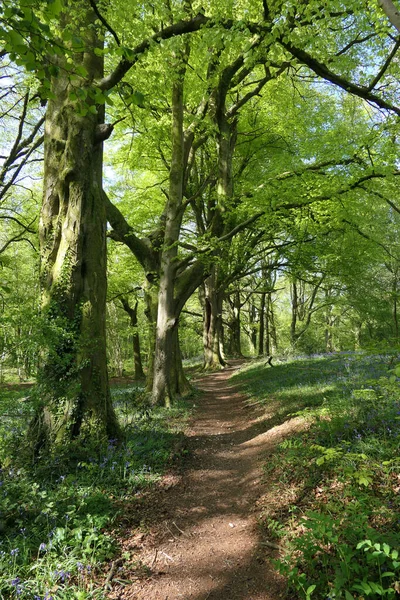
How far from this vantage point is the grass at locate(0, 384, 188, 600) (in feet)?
9.08

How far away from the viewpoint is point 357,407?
5.30m

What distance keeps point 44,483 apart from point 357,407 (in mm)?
4705

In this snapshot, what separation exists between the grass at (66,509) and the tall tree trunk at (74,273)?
1.38ft

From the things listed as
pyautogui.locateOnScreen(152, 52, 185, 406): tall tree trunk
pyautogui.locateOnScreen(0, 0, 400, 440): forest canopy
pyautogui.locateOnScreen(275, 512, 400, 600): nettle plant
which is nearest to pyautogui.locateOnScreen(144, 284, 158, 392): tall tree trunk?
pyautogui.locateOnScreen(0, 0, 400, 440): forest canopy

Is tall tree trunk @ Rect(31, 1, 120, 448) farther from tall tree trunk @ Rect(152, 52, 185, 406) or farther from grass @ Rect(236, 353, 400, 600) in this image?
tall tree trunk @ Rect(152, 52, 185, 406)

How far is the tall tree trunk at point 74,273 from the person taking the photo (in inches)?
204

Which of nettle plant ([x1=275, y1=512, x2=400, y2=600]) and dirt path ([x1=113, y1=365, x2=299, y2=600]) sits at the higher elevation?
nettle plant ([x1=275, y1=512, x2=400, y2=600])

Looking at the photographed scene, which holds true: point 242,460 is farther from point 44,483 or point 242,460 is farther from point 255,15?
point 255,15

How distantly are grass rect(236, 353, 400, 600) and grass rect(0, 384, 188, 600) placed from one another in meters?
1.70

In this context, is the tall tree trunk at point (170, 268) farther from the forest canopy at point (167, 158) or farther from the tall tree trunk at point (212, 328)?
the tall tree trunk at point (212, 328)

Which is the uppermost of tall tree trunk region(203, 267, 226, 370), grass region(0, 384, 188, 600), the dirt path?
tall tree trunk region(203, 267, 226, 370)


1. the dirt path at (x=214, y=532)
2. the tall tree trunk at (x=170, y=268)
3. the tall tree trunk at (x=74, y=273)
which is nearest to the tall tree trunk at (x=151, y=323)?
the tall tree trunk at (x=170, y=268)

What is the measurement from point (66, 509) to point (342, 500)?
9.86 ft

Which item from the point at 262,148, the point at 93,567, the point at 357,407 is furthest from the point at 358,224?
the point at 93,567
